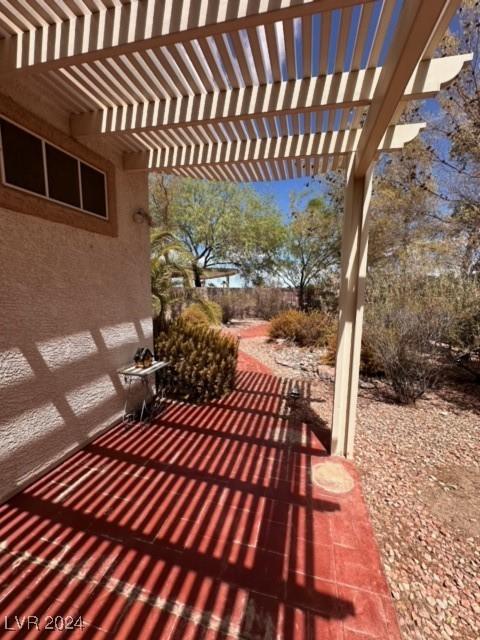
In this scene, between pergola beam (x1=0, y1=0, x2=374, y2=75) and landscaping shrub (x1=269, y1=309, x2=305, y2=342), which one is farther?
landscaping shrub (x1=269, y1=309, x2=305, y2=342)

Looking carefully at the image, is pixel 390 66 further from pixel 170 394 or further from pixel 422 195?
pixel 422 195

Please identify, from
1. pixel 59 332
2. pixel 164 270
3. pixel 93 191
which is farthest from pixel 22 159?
pixel 164 270

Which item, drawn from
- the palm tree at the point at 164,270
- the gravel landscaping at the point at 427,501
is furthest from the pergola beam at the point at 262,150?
the gravel landscaping at the point at 427,501

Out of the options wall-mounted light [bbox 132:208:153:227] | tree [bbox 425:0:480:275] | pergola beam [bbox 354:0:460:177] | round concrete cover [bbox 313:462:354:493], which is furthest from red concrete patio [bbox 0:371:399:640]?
tree [bbox 425:0:480:275]

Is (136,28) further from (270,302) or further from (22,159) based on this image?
(270,302)

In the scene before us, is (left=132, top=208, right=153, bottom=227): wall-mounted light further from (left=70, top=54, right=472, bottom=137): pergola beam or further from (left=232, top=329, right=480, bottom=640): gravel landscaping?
(left=232, top=329, right=480, bottom=640): gravel landscaping

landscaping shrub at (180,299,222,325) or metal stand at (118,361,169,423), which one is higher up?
landscaping shrub at (180,299,222,325)

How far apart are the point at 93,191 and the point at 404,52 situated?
11.9ft

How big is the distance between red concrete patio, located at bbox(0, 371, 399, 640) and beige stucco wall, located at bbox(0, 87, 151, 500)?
17.8 inches

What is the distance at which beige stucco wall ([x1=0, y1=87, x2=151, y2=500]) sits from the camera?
9.23 feet

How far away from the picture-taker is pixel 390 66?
1664 mm

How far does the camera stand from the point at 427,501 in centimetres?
292

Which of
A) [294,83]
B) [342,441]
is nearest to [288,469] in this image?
[342,441]

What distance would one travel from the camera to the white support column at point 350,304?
3.30 metres
